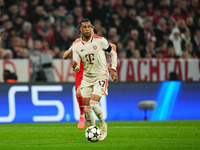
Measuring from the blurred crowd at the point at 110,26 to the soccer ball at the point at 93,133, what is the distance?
789cm

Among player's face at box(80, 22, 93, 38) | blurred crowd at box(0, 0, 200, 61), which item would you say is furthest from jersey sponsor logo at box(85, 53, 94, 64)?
blurred crowd at box(0, 0, 200, 61)

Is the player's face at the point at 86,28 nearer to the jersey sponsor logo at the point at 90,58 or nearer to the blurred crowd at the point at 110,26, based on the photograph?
the jersey sponsor logo at the point at 90,58

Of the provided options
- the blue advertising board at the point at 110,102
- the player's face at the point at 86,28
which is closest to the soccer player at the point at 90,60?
the player's face at the point at 86,28

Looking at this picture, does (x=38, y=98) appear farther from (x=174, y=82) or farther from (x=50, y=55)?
(x=174, y=82)

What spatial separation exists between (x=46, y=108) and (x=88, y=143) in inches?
256

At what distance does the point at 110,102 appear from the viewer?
15.9 m

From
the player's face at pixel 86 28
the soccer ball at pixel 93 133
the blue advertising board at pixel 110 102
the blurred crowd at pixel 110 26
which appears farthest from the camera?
the blurred crowd at pixel 110 26

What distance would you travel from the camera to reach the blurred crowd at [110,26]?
56.8ft

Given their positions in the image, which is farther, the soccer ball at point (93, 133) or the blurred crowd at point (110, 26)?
the blurred crowd at point (110, 26)

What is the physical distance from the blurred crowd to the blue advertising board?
1771mm

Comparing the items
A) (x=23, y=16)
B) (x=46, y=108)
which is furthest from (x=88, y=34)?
(x=23, y=16)

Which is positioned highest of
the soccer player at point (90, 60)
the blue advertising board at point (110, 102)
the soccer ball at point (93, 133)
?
the soccer player at point (90, 60)

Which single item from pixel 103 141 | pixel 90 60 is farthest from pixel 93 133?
pixel 90 60

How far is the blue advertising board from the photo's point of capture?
15.1m
